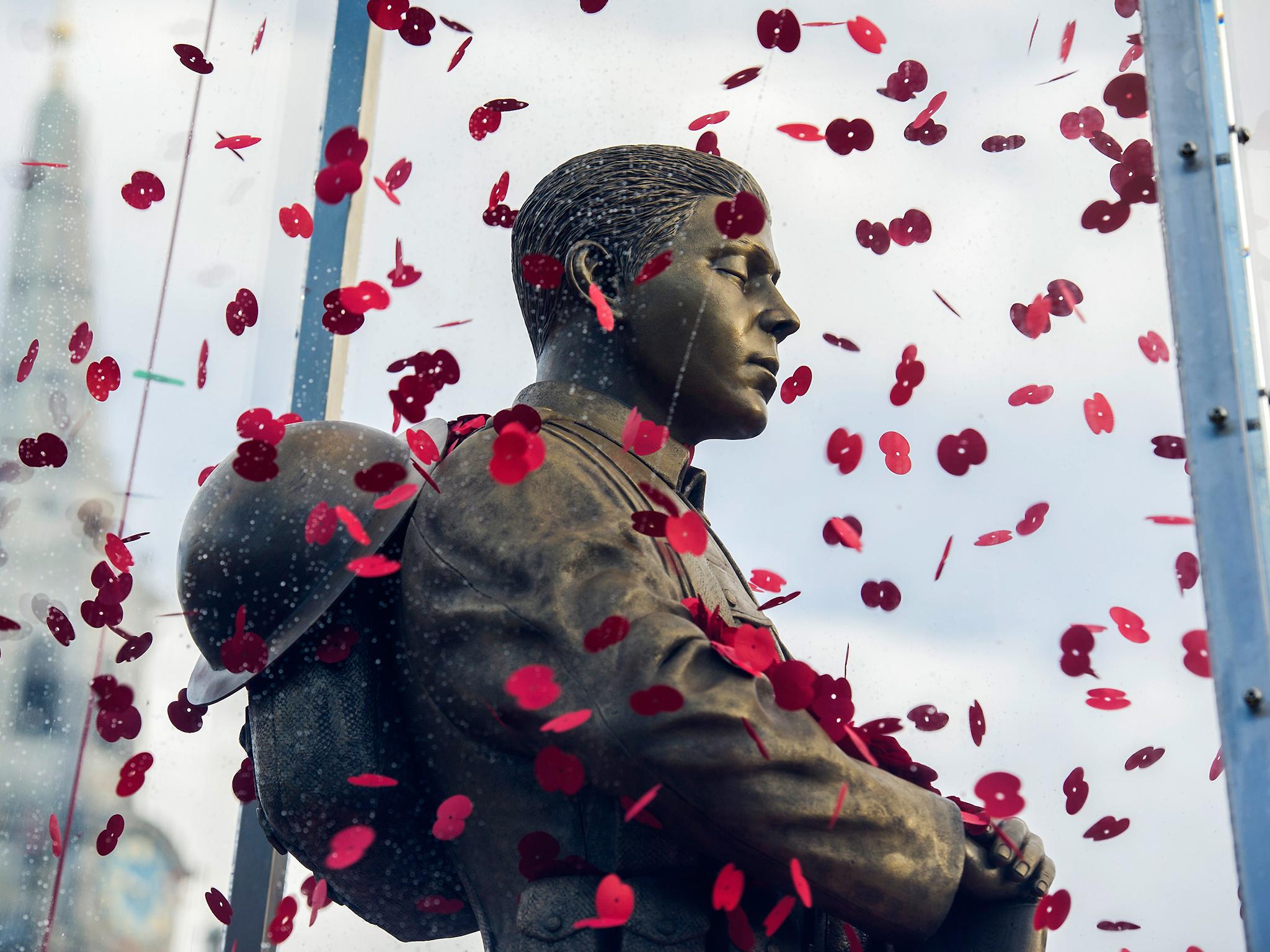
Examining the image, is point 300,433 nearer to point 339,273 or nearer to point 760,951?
point 760,951

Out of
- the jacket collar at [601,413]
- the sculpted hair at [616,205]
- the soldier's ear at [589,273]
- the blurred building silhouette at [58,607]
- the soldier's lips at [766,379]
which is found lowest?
the blurred building silhouette at [58,607]

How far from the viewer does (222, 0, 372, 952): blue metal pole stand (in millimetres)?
3656

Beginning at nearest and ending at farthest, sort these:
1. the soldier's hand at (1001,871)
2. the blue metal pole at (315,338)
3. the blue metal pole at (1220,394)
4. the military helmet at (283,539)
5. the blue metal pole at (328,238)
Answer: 1. the blue metal pole at (1220,394)
2. the soldier's hand at (1001,871)
3. the military helmet at (283,539)
4. the blue metal pole at (315,338)
5. the blue metal pole at (328,238)

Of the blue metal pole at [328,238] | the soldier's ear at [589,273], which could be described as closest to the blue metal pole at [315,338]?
the blue metal pole at [328,238]

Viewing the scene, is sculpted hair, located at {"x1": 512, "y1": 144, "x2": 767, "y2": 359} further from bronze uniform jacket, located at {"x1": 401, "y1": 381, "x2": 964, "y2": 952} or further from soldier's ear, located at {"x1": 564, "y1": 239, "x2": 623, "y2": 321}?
bronze uniform jacket, located at {"x1": 401, "y1": 381, "x2": 964, "y2": 952}

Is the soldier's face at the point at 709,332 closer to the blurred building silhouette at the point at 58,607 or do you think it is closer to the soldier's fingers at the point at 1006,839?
the soldier's fingers at the point at 1006,839

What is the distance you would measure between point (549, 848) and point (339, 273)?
8.21 ft

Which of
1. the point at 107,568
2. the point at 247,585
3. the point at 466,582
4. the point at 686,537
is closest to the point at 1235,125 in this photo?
the point at 686,537

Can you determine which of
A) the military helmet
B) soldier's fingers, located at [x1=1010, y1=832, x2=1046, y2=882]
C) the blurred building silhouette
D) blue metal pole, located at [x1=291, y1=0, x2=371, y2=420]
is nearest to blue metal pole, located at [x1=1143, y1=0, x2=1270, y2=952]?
soldier's fingers, located at [x1=1010, y1=832, x2=1046, y2=882]

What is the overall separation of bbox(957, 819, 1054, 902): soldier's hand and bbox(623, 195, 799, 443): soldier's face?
79cm

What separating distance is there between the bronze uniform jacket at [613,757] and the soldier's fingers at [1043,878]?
15 centimetres

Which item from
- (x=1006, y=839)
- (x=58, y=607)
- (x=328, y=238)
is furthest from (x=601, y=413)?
(x=328, y=238)

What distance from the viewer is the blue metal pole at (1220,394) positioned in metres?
1.69

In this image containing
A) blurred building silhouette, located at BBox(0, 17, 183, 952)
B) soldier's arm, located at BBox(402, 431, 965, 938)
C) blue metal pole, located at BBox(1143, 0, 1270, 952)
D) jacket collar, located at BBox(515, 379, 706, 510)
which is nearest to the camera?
blue metal pole, located at BBox(1143, 0, 1270, 952)
